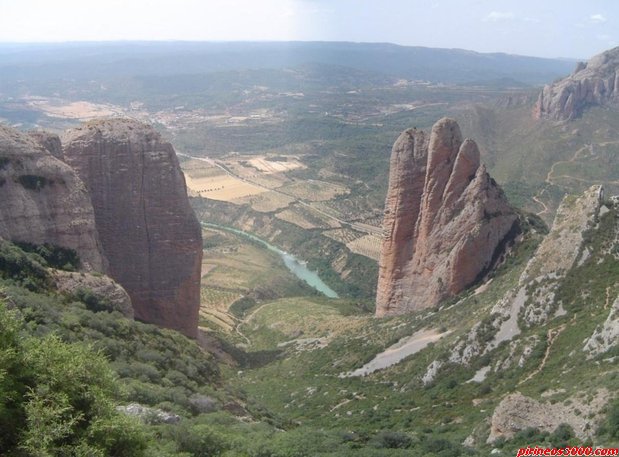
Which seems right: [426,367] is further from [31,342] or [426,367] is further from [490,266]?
[31,342]

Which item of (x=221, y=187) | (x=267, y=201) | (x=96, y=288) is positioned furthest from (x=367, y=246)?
(x=96, y=288)

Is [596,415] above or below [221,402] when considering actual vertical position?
above

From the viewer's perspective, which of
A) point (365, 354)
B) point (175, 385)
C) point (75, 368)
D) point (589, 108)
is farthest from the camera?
point (589, 108)

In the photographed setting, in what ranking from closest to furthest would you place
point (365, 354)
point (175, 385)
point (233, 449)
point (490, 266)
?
point (233, 449) → point (175, 385) → point (365, 354) → point (490, 266)

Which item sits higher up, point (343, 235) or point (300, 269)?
point (343, 235)

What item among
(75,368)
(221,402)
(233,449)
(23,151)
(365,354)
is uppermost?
(23,151)

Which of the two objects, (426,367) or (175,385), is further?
(426,367)

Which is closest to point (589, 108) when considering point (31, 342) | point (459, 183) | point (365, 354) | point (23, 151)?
point (459, 183)

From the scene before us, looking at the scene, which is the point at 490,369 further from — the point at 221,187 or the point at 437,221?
the point at 221,187
